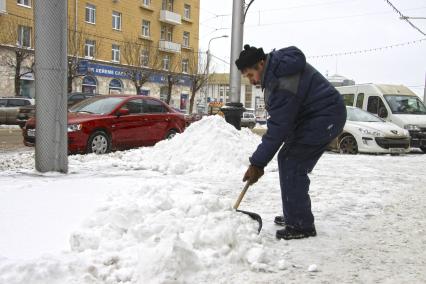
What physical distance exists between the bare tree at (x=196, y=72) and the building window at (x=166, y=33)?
254 centimetres

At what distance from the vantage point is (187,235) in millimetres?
3377

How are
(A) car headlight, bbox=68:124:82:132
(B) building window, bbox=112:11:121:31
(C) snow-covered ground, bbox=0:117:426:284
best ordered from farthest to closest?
(B) building window, bbox=112:11:121:31 < (A) car headlight, bbox=68:124:82:132 < (C) snow-covered ground, bbox=0:117:426:284

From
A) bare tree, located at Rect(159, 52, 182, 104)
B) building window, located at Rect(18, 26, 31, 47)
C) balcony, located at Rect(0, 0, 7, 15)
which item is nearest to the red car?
building window, located at Rect(18, 26, 31, 47)

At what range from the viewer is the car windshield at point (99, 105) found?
9.96 metres

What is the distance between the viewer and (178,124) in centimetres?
1148

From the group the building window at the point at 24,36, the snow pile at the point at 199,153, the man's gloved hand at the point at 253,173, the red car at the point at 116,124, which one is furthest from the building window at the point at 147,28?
the man's gloved hand at the point at 253,173

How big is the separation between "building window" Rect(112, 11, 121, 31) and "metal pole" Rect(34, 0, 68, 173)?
112 feet

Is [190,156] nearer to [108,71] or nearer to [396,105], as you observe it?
[396,105]

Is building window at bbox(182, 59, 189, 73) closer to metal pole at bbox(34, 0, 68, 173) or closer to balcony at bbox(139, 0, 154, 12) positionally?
balcony at bbox(139, 0, 154, 12)

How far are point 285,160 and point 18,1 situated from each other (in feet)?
106

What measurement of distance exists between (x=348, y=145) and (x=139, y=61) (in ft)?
94.7

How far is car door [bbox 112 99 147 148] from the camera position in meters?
9.85

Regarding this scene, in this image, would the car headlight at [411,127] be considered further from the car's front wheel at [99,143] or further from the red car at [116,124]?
the car's front wheel at [99,143]

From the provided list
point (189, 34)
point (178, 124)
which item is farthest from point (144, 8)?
point (178, 124)
